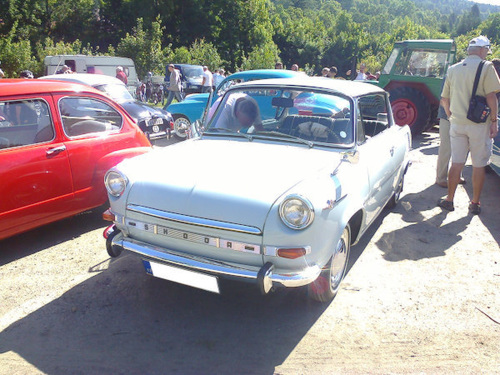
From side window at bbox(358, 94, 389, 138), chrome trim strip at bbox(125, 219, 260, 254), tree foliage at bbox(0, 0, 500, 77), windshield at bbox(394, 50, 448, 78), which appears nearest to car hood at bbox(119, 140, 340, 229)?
chrome trim strip at bbox(125, 219, 260, 254)

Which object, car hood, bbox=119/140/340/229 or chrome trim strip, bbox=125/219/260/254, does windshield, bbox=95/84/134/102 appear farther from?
chrome trim strip, bbox=125/219/260/254

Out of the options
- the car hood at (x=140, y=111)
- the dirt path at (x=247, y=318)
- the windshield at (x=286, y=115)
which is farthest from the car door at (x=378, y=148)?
the car hood at (x=140, y=111)

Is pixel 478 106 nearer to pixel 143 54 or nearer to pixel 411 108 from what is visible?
pixel 411 108

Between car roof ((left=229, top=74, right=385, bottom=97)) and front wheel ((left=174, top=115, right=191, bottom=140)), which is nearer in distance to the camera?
car roof ((left=229, top=74, right=385, bottom=97))

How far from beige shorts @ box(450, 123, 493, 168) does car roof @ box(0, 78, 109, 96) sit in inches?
176

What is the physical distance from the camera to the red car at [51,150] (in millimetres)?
3850

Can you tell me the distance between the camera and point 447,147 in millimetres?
6406

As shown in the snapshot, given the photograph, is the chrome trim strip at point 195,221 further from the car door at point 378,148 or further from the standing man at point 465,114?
the standing man at point 465,114

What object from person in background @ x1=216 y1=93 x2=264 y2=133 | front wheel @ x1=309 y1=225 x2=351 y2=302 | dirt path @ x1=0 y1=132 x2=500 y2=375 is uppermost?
person in background @ x1=216 y1=93 x2=264 y2=133

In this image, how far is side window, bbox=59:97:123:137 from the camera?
4359mm

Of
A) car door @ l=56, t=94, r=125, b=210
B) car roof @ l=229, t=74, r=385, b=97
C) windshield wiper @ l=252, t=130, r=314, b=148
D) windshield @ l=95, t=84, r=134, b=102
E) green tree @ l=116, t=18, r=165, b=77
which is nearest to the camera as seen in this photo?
windshield wiper @ l=252, t=130, r=314, b=148

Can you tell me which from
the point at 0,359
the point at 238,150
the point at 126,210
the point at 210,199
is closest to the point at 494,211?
the point at 238,150

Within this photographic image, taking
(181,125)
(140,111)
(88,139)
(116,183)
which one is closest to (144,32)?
(181,125)

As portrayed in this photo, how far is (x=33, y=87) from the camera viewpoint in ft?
13.6
